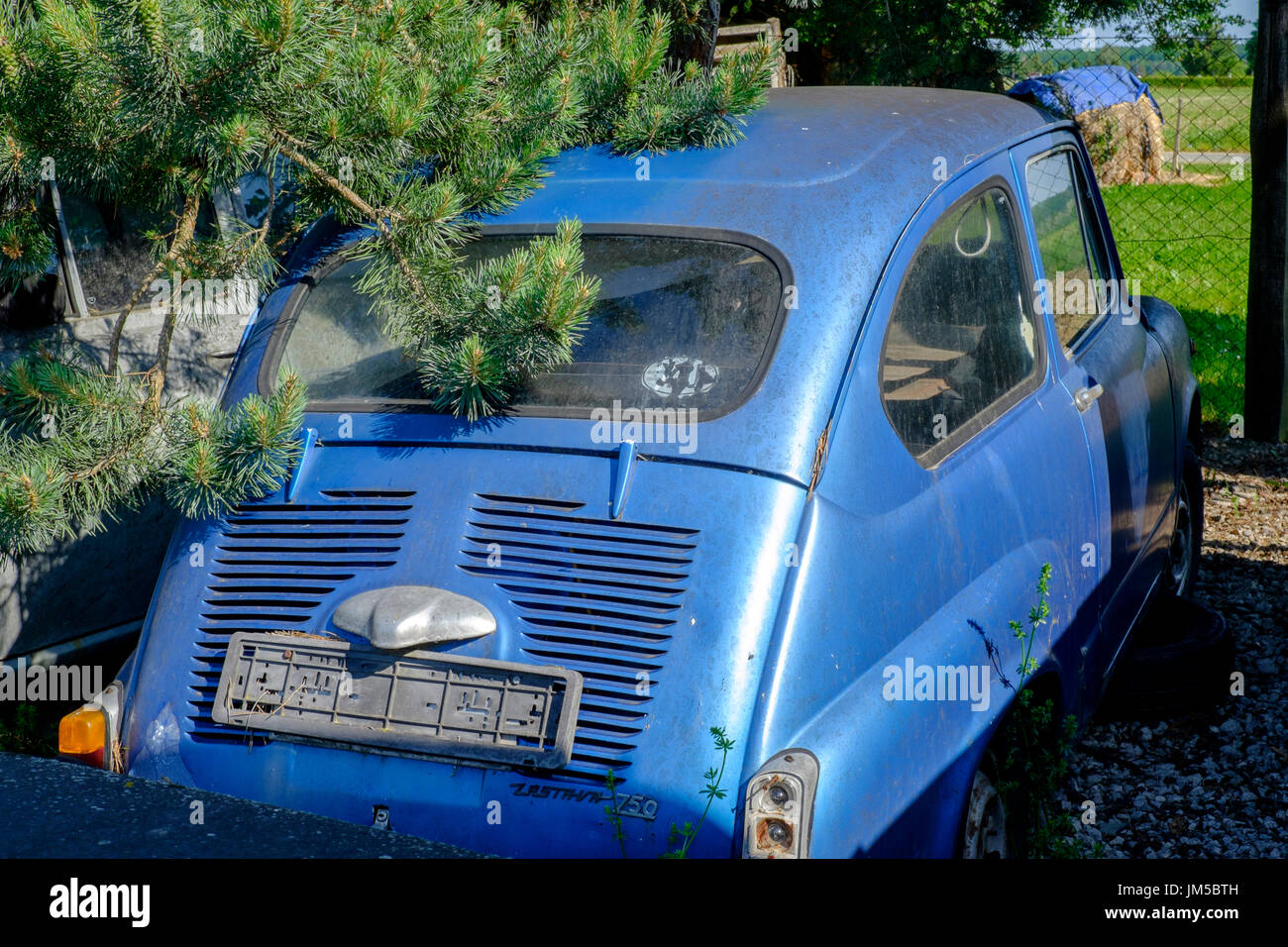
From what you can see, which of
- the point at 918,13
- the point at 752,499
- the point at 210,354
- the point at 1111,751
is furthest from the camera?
the point at 918,13

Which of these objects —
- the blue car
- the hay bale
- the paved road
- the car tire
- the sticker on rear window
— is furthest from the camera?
the hay bale

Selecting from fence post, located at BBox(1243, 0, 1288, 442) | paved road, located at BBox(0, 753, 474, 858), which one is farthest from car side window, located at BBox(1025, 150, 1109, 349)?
fence post, located at BBox(1243, 0, 1288, 442)

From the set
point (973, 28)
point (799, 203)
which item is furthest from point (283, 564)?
point (973, 28)

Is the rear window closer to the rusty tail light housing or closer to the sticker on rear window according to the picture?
the sticker on rear window

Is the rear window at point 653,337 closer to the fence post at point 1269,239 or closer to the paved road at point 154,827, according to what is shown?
the paved road at point 154,827

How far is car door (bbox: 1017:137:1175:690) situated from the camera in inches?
136

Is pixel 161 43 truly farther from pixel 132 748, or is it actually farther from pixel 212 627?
pixel 132 748

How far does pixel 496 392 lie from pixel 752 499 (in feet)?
2.23

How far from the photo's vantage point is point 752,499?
2.39 meters

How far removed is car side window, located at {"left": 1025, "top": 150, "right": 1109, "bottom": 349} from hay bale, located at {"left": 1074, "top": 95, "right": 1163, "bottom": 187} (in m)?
12.4

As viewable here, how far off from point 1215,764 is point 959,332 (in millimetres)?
1890

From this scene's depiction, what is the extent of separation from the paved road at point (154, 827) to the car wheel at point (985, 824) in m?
1.38

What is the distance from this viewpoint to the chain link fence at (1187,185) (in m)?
7.43
